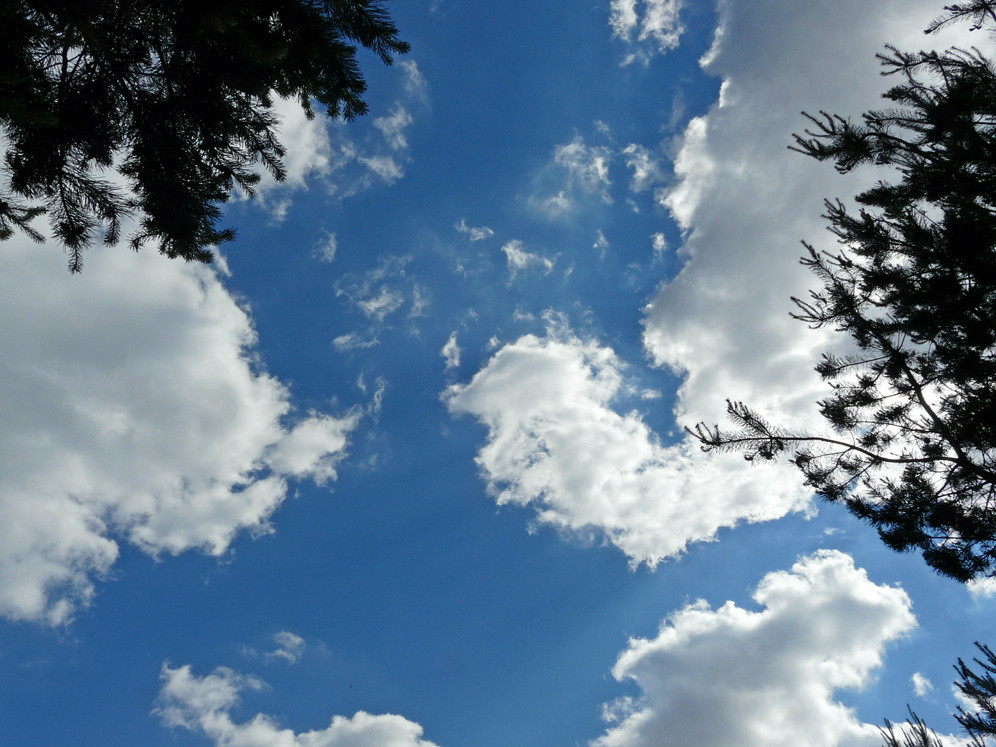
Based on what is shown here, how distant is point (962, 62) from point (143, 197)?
1054cm

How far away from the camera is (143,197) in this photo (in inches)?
215

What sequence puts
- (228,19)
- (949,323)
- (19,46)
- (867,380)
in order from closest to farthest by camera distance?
(228,19)
(19,46)
(949,323)
(867,380)

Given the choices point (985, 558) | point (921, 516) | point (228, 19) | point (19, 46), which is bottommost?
point (985, 558)

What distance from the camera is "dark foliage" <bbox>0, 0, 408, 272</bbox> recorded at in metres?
4.47

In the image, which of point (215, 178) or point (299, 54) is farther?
point (215, 178)

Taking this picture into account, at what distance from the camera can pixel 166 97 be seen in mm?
5414

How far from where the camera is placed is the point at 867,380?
7152 mm

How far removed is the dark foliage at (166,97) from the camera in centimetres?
447

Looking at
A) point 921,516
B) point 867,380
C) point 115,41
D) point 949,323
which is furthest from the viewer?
point 867,380

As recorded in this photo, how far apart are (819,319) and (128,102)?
30.8 ft

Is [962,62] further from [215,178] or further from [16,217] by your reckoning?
[16,217]

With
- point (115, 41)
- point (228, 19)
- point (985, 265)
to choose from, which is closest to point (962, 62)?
point (985, 265)

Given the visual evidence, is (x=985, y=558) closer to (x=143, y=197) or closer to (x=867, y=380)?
(x=867, y=380)

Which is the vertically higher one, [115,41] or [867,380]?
[115,41]
